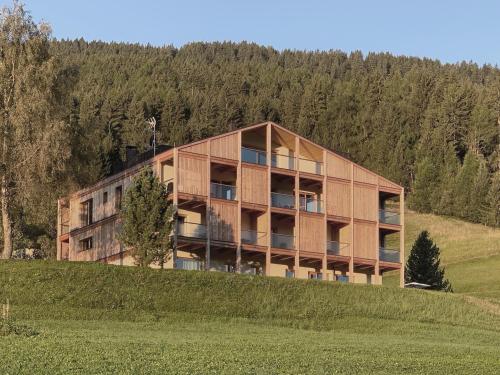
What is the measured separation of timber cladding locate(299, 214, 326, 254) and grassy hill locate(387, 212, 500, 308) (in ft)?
32.5

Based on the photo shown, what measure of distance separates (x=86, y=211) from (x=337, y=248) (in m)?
17.0

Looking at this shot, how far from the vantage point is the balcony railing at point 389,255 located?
2378 inches

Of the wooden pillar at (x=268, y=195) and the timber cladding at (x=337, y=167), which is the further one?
the timber cladding at (x=337, y=167)

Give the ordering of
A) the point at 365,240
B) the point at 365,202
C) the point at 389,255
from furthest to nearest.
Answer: the point at 389,255 → the point at 365,202 → the point at 365,240

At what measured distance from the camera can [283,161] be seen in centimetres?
5828

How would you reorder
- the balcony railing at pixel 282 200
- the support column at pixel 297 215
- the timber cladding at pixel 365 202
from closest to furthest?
the support column at pixel 297 215 → the balcony railing at pixel 282 200 → the timber cladding at pixel 365 202

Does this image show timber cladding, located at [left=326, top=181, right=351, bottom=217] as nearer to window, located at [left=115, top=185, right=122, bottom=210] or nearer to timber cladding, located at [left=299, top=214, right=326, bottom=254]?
timber cladding, located at [left=299, top=214, right=326, bottom=254]

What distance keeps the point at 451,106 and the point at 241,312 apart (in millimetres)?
106127

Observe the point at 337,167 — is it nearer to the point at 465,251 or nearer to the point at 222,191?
the point at 222,191

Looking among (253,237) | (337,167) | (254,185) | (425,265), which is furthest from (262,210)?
(425,265)

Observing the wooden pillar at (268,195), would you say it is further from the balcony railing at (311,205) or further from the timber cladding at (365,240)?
the timber cladding at (365,240)

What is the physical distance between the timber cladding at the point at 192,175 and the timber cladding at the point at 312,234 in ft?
24.0

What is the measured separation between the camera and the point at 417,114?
147m

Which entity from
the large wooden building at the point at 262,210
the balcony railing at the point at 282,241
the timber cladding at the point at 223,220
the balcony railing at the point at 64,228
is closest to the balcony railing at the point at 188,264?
the large wooden building at the point at 262,210
